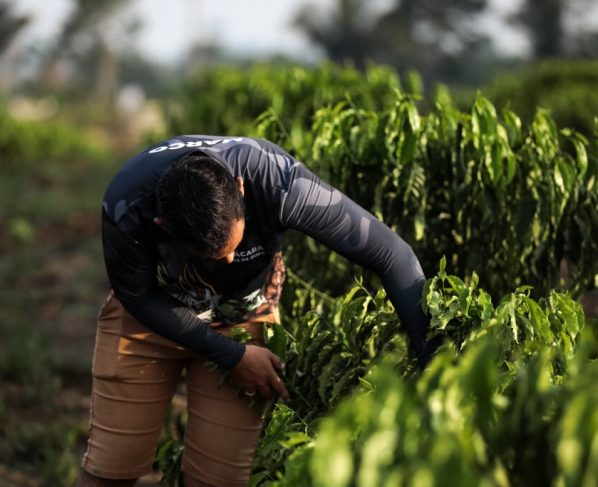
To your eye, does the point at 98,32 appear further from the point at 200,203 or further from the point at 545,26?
the point at 200,203

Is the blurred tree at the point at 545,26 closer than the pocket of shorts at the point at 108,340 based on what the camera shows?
No

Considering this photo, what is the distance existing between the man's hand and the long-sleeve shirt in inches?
1.6

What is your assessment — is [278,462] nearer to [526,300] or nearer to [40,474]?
[526,300]

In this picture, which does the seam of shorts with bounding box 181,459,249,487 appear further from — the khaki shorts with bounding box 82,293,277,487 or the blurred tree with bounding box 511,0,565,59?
the blurred tree with bounding box 511,0,565,59

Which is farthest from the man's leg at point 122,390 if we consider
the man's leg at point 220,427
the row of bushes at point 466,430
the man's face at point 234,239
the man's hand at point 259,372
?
the row of bushes at point 466,430

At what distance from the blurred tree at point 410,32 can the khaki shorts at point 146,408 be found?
52061 mm

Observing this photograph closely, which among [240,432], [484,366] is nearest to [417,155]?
[240,432]

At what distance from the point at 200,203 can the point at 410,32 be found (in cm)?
5353

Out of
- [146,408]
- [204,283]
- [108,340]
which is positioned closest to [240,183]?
[204,283]

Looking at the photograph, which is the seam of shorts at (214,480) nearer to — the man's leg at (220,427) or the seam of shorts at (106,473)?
the man's leg at (220,427)

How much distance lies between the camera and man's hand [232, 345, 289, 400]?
3.44 metres

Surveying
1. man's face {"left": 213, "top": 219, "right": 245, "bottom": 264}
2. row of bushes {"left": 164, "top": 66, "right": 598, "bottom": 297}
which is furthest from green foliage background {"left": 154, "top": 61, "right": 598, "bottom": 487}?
man's face {"left": 213, "top": 219, "right": 245, "bottom": 264}

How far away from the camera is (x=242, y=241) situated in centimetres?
325

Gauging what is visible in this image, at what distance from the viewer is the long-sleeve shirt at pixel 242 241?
3.11m
